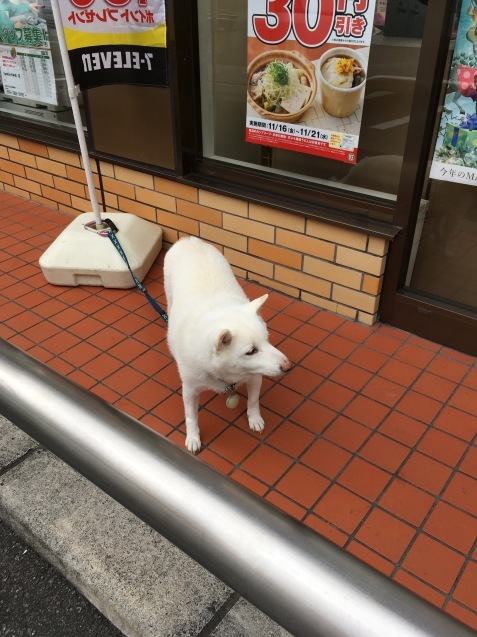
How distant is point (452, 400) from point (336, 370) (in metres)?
0.77

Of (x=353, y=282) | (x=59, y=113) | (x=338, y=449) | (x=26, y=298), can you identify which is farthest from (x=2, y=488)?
(x=59, y=113)

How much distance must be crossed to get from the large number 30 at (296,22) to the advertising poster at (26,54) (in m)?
2.65

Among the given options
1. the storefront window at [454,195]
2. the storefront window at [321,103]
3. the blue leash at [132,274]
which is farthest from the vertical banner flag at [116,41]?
Result: the storefront window at [454,195]

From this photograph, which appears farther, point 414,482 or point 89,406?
point 414,482

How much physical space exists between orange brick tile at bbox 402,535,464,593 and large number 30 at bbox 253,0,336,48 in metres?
3.19

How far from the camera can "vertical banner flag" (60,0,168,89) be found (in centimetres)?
397

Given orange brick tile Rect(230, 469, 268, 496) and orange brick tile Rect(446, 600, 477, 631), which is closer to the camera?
orange brick tile Rect(446, 600, 477, 631)

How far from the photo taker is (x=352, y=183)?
3.91m

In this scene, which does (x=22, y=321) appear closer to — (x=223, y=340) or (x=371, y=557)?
(x=223, y=340)

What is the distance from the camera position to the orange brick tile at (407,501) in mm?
2709

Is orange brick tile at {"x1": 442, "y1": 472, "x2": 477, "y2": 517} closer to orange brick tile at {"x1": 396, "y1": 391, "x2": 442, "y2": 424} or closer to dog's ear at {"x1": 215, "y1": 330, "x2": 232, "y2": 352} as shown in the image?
orange brick tile at {"x1": 396, "y1": 391, "x2": 442, "y2": 424}

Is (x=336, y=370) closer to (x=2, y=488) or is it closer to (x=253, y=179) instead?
(x=253, y=179)

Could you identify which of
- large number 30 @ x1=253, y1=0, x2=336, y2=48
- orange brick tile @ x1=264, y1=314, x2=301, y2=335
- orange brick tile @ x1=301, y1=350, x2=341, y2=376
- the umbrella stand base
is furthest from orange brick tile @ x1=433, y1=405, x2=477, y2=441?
the umbrella stand base

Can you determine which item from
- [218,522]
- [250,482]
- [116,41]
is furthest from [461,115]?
[218,522]
